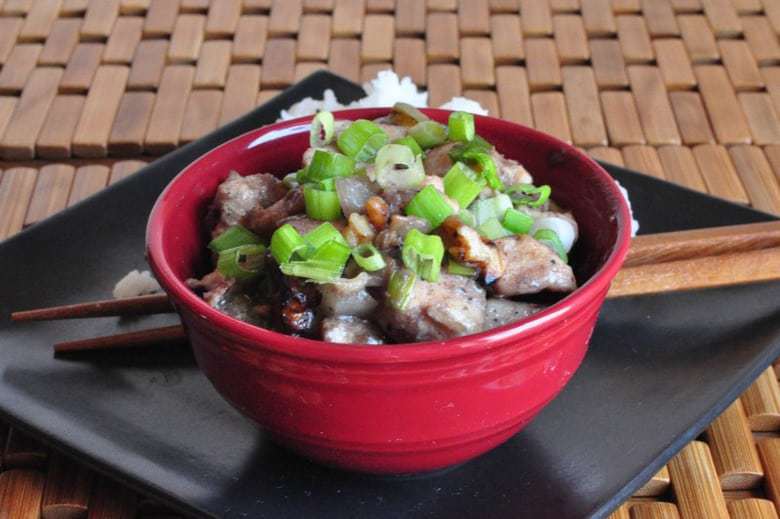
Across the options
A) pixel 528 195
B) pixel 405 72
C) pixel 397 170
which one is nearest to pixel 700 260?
pixel 528 195

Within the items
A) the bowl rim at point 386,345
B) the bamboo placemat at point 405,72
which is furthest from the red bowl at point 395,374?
the bamboo placemat at point 405,72

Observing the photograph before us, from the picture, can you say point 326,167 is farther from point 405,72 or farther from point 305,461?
point 405,72

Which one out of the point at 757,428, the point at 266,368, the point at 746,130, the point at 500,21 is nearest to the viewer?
the point at 266,368

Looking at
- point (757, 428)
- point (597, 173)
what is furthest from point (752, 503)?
point (597, 173)

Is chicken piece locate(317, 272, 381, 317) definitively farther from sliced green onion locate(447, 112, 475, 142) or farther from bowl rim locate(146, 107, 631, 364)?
sliced green onion locate(447, 112, 475, 142)

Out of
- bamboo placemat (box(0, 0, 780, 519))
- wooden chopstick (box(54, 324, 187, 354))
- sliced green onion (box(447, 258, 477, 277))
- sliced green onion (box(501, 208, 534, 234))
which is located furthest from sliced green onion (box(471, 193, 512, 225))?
bamboo placemat (box(0, 0, 780, 519))

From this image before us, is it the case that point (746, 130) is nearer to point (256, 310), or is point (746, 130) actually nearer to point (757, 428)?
point (757, 428)
